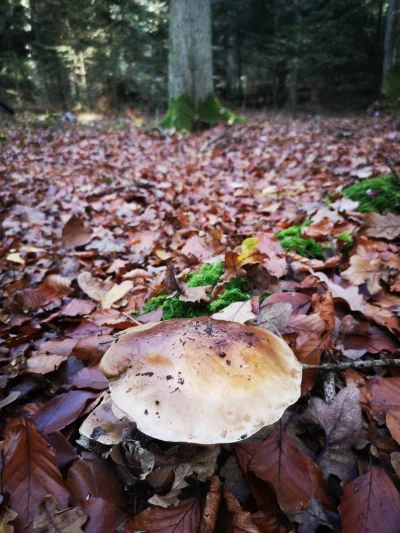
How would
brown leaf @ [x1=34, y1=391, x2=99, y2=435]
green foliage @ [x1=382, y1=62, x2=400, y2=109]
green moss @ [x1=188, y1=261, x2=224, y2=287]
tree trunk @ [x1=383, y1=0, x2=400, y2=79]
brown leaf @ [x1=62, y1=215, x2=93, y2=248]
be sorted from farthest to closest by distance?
tree trunk @ [x1=383, y1=0, x2=400, y2=79] → green foliage @ [x1=382, y1=62, x2=400, y2=109] → brown leaf @ [x1=62, y1=215, x2=93, y2=248] → green moss @ [x1=188, y1=261, x2=224, y2=287] → brown leaf @ [x1=34, y1=391, x2=99, y2=435]

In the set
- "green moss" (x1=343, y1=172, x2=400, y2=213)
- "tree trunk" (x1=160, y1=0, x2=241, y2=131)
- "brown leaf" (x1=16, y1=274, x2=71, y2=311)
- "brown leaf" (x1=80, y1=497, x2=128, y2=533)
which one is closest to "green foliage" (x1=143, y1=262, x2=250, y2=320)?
"brown leaf" (x1=16, y1=274, x2=71, y2=311)

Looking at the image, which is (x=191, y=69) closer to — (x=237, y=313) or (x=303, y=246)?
(x=303, y=246)

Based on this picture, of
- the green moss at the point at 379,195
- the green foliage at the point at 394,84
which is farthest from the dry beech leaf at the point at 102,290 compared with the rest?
the green foliage at the point at 394,84

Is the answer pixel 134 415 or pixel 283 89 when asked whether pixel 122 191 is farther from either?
pixel 283 89

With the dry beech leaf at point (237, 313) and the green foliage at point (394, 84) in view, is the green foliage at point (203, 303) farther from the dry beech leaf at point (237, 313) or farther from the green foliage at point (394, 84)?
the green foliage at point (394, 84)

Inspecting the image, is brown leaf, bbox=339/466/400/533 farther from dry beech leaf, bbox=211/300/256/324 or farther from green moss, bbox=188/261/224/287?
green moss, bbox=188/261/224/287

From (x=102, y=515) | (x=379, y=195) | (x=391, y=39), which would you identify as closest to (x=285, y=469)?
(x=102, y=515)

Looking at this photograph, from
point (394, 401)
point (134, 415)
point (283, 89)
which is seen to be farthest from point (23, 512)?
point (283, 89)
